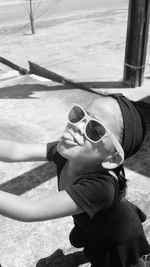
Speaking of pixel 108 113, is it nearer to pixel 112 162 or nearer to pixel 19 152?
pixel 112 162

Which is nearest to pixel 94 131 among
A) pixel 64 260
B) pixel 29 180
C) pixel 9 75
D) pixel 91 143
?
pixel 91 143

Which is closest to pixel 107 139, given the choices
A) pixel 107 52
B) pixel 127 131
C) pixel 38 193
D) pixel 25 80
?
pixel 127 131

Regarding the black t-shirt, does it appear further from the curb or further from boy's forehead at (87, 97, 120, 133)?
the curb

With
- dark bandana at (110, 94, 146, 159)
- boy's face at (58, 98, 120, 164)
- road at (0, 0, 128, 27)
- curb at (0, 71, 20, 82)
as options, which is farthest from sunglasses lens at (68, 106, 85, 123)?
road at (0, 0, 128, 27)

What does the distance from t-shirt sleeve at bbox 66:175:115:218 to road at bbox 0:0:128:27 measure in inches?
447

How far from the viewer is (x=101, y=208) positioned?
1.59 m

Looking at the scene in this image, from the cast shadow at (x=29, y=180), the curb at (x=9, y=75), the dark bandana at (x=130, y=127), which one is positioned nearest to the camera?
the dark bandana at (x=130, y=127)

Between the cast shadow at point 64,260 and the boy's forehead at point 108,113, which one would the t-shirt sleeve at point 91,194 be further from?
the cast shadow at point 64,260

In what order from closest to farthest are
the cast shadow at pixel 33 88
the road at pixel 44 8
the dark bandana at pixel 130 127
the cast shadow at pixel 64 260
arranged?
the dark bandana at pixel 130 127
the cast shadow at pixel 64 260
the cast shadow at pixel 33 88
the road at pixel 44 8

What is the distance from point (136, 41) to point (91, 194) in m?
4.77

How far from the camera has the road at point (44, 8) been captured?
13297mm

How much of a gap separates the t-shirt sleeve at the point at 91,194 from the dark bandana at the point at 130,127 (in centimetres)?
20

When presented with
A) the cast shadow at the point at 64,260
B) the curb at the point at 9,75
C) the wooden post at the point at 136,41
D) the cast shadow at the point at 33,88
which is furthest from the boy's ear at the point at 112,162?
the curb at the point at 9,75

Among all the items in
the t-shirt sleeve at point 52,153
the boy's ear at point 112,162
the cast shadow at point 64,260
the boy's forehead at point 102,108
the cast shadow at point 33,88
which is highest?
the boy's forehead at point 102,108
